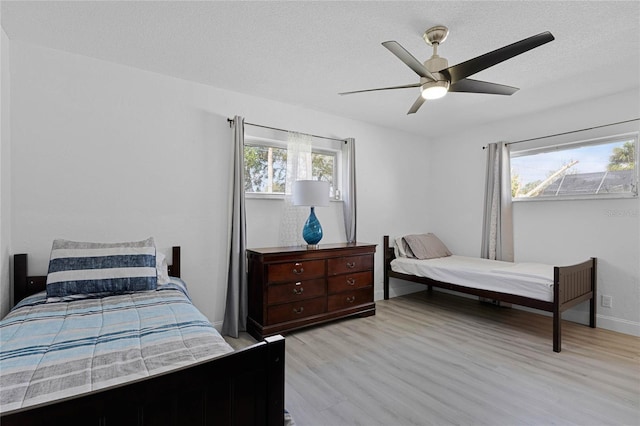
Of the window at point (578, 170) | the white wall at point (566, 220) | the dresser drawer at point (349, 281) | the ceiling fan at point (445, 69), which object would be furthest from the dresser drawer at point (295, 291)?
the window at point (578, 170)

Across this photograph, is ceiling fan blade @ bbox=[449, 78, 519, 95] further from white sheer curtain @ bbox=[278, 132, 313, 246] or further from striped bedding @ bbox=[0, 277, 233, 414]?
striped bedding @ bbox=[0, 277, 233, 414]

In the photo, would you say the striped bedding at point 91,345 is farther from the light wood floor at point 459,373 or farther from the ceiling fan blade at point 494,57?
the ceiling fan blade at point 494,57

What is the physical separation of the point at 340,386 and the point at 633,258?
3.20m

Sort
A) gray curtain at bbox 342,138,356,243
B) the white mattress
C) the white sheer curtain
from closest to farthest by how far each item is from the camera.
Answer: the white mattress
the white sheer curtain
gray curtain at bbox 342,138,356,243

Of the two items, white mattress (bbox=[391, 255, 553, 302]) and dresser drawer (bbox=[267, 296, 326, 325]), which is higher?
white mattress (bbox=[391, 255, 553, 302])

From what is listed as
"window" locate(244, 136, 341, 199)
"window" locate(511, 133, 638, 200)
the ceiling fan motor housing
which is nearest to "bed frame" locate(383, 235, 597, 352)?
"window" locate(511, 133, 638, 200)

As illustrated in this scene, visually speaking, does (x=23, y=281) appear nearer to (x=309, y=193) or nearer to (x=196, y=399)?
(x=196, y=399)

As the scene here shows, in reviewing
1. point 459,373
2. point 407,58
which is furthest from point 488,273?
point 407,58

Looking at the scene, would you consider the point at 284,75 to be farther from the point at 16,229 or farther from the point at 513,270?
the point at 513,270

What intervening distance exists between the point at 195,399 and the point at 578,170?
14.0 feet

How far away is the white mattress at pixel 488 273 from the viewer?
2828 millimetres

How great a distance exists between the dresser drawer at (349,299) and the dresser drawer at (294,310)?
12cm

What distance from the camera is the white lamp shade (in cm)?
314

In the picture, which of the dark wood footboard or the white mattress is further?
the white mattress
